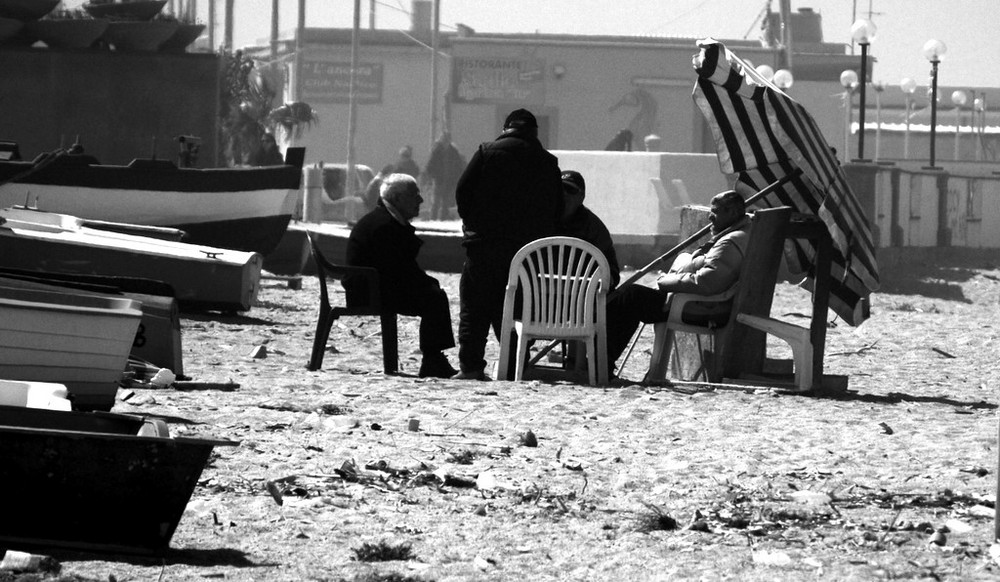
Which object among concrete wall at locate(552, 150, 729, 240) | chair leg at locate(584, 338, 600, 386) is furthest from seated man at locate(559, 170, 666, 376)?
concrete wall at locate(552, 150, 729, 240)

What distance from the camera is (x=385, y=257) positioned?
10.6m

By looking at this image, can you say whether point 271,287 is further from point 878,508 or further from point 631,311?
point 878,508

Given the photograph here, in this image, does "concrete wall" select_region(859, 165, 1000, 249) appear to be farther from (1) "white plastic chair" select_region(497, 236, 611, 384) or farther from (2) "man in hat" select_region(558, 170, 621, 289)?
(1) "white plastic chair" select_region(497, 236, 611, 384)

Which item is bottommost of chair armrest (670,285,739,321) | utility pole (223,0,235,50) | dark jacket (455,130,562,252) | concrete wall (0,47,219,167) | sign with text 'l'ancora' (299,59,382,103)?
Result: chair armrest (670,285,739,321)

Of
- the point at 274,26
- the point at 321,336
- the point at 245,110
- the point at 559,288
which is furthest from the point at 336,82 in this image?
the point at 559,288

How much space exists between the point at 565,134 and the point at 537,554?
1835 inches

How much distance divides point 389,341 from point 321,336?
17.3 inches

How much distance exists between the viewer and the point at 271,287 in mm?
19906

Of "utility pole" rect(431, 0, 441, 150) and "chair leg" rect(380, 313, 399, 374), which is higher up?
"utility pole" rect(431, 0, 441, 150)

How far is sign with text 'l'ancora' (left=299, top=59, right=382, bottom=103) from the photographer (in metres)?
56.4

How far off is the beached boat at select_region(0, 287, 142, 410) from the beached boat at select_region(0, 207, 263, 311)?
628cm

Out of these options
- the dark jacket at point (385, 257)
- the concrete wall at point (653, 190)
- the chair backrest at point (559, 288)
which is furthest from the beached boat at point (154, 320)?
the concrete wall at point (653, 190)

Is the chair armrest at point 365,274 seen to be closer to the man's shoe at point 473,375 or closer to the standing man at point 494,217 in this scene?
the standing man at point 494,217

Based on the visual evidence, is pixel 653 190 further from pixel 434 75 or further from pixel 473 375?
pixel 434 75
